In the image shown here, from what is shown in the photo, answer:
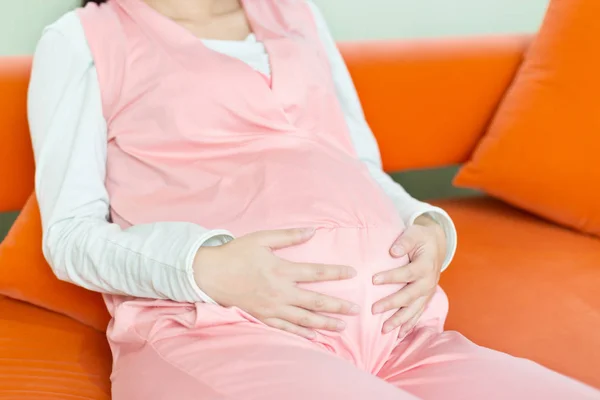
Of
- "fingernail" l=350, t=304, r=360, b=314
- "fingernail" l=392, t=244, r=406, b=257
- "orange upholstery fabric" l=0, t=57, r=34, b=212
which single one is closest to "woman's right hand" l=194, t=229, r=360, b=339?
"fingernail" l=350, t=304, r=360, b=314

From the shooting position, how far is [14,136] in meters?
1.38

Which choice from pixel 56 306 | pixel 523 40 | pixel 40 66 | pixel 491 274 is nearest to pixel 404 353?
pixel 491 274

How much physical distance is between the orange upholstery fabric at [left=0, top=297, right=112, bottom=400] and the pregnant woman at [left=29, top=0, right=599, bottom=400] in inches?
3.8

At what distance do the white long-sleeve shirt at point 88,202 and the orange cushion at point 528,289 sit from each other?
15 cm

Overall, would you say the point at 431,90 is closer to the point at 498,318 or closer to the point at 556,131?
the point at 556,131

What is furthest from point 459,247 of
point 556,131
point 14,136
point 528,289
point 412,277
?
point 14,136

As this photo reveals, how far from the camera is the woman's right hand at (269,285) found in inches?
38.9

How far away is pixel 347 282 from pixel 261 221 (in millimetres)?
159

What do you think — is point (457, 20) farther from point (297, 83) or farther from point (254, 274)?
point (254, 274)

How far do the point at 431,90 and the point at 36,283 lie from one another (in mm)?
967

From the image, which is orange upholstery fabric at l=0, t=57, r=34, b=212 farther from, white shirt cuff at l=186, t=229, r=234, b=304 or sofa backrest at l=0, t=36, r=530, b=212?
sofa backrest at l=0, t=36, r=530, b=212

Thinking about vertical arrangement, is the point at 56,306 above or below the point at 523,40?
below

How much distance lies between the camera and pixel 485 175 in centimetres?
162

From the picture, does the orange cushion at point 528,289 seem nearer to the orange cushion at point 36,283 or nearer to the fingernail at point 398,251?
the fingernail at point 398,251
